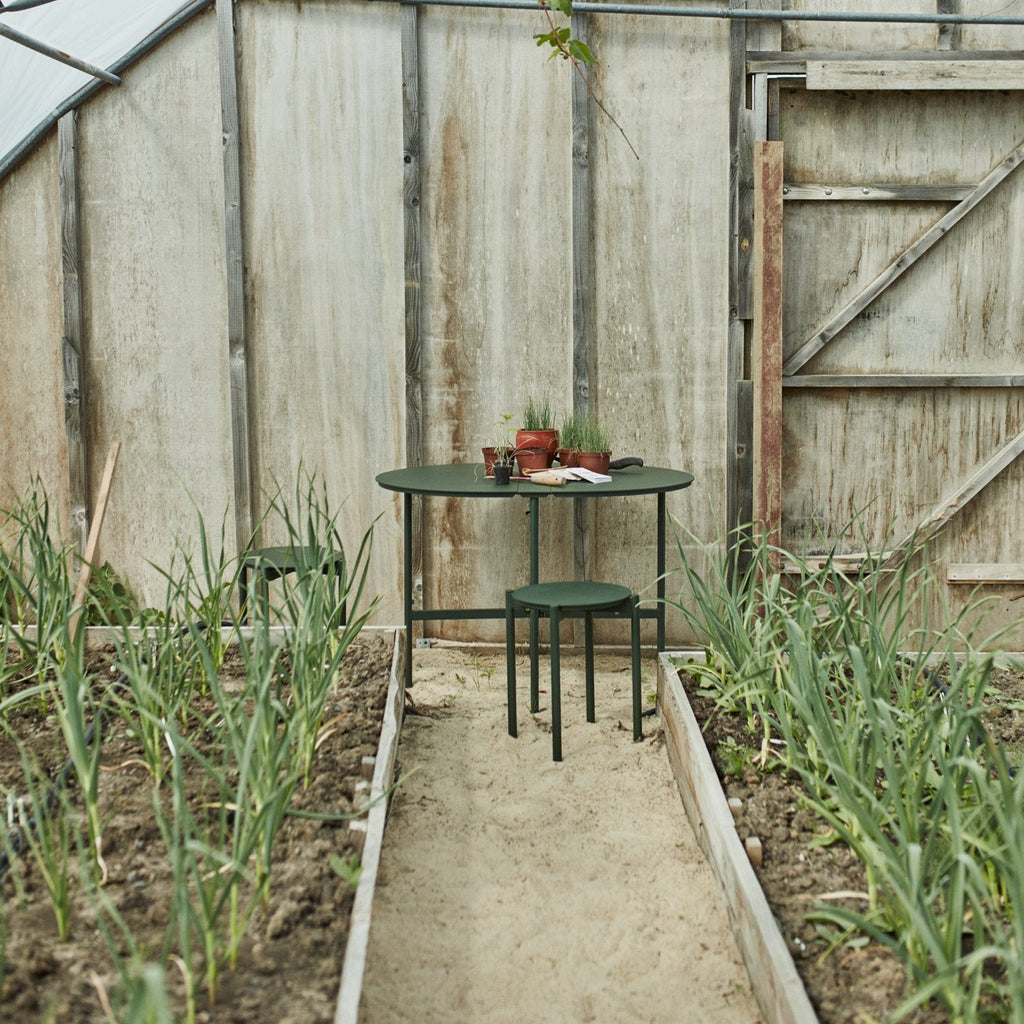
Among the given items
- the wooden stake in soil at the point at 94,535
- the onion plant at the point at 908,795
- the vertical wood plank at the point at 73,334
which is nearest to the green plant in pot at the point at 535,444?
the onion plant at the point at 908,795

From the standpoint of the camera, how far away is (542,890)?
8.19 feet

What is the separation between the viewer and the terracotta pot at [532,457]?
3797mm

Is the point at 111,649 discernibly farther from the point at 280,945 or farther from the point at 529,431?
the point at 280,945

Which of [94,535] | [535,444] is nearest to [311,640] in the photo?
[94,535]

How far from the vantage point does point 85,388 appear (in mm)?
4316

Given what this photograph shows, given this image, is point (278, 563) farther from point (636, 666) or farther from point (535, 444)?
point (636, 666)

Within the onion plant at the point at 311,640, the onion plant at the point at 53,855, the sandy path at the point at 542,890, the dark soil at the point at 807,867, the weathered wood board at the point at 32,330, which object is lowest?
the sandy path at the point at 542,890

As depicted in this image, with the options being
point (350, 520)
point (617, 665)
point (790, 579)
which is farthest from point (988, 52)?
point (350, 520)

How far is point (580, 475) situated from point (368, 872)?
1910mm

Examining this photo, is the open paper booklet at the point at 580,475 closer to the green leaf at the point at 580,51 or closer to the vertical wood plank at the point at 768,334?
the vertical wood plank at the point at 768,334

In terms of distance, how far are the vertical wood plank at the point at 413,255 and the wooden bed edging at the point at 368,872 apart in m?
1.33

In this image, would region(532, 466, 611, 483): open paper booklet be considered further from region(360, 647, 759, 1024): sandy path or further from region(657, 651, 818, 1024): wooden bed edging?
region(360, 647, 759, 1024): sandy path

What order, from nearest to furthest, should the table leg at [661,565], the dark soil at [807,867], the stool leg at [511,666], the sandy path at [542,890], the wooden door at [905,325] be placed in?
A: 1. the dark soil at [807,867]
2. the sandy path at [542,890]
3. the stool leg at [511,666]
4. the table leg at [661,565]
5. the wooden door at [905,325]

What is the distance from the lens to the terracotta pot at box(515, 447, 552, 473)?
12.5ft
